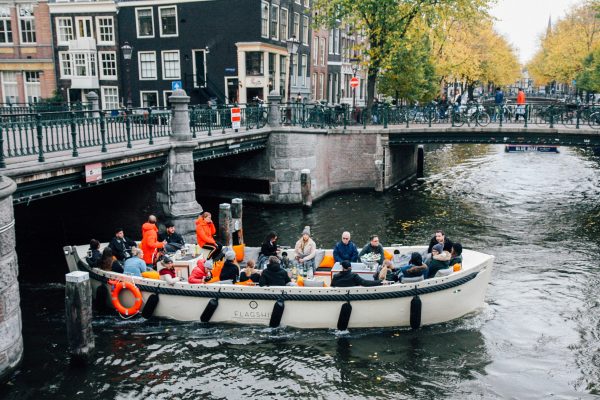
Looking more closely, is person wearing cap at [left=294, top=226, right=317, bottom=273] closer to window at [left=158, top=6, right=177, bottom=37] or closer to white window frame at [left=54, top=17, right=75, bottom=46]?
window at [left=158, top=6, right=177, bottom=37]

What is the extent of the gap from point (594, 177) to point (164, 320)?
91.9ft

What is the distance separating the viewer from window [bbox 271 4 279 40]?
3709 cm

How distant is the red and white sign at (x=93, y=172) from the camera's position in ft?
49.7

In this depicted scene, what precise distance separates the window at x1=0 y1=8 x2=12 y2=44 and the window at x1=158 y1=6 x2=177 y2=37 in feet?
34.8

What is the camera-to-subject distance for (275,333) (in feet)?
41.8

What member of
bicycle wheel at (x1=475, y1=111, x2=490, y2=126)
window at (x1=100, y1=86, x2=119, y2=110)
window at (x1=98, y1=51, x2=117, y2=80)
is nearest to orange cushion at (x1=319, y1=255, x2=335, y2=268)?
bicycle wheel at (x1=475, y1=111, x2=490, y2=126)

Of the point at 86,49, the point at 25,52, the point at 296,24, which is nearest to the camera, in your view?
the point at 86,49

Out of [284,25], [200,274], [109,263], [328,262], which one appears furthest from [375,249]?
[284,25]

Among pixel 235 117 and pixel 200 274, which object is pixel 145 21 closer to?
pixel 235 117

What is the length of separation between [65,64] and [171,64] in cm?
804

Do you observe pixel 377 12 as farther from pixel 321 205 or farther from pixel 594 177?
pixel 594 177

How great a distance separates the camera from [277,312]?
12.6 metres

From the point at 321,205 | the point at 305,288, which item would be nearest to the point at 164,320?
the point at 305,288

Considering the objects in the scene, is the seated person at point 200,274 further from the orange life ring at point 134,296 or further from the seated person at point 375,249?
the seated person at point 375,249
